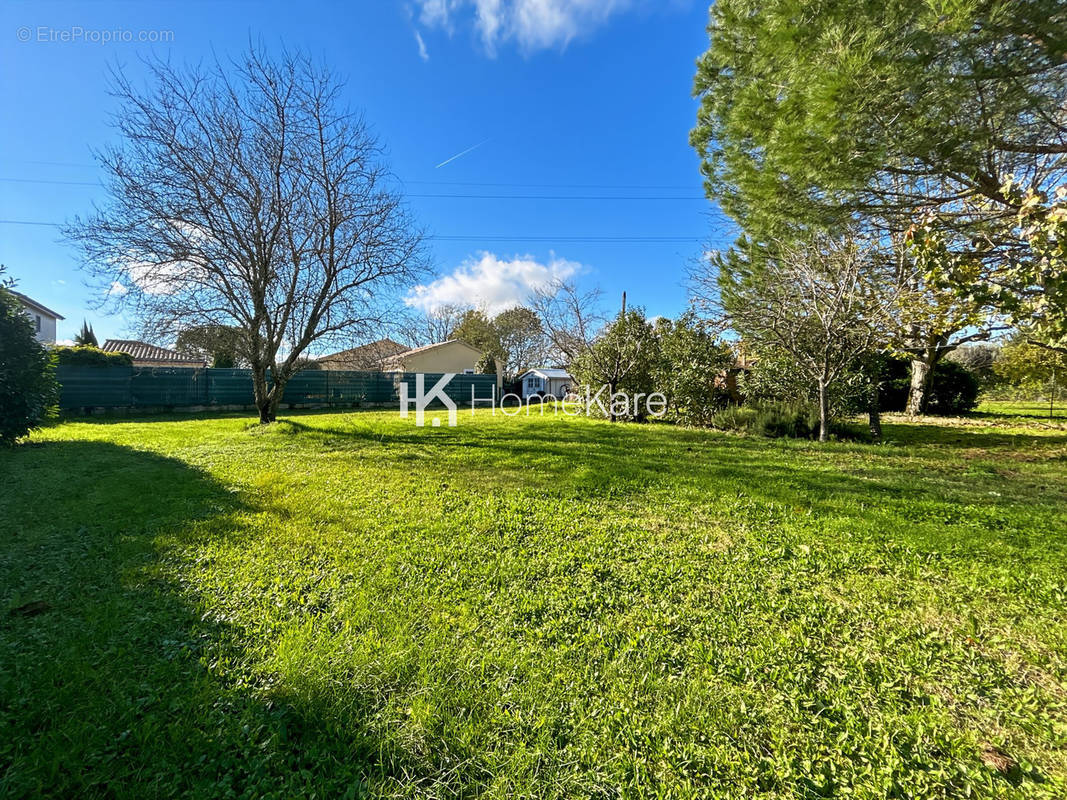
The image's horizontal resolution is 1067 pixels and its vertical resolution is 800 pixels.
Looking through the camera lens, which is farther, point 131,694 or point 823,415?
point 823,415

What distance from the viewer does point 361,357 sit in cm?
965

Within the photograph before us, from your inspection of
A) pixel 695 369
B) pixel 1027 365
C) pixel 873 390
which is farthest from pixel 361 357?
pixel 1027 365

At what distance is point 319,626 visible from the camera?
6.68ft

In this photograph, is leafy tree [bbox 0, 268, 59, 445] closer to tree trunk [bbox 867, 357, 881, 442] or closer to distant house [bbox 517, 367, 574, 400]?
tree trunk [bbox 867, 357, 881, 442]

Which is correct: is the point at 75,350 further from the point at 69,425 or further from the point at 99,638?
the point at 99,638

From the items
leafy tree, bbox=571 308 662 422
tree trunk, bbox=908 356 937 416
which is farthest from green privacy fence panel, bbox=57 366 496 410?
tree trunk, bbox=908 356 937 416

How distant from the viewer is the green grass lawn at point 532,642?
4.41ft

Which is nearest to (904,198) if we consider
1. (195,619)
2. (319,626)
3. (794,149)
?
(794,149)

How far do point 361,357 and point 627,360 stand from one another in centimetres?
698

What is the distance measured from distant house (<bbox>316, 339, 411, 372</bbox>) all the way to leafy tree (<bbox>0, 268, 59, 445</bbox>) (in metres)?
4.38

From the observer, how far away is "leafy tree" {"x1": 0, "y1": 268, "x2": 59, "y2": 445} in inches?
242

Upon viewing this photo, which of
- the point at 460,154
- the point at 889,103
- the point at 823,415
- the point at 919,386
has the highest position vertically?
the point at 460,154

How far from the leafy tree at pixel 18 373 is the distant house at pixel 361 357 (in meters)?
4.38

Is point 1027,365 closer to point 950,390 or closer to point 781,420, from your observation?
point 950,390
